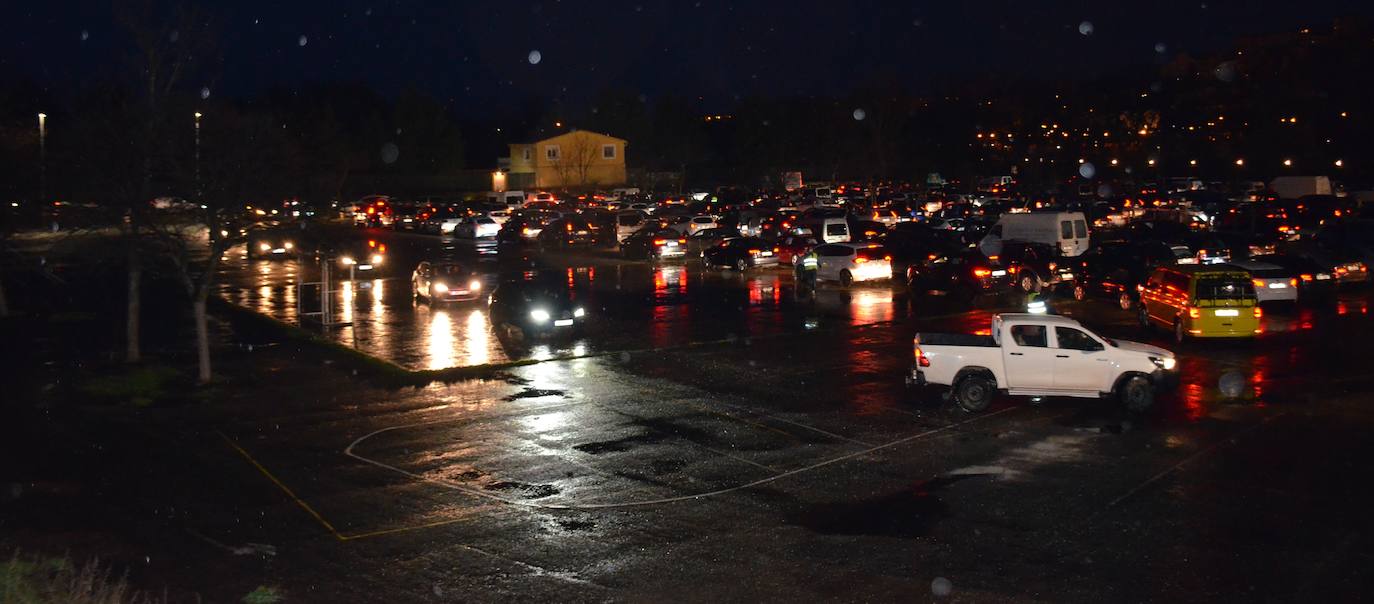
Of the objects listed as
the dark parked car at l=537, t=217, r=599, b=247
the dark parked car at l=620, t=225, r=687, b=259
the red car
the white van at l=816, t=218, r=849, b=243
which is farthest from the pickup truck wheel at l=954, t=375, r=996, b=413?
the dark parked car at l=537, t=217, r=599, b=247

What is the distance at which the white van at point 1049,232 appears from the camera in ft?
124

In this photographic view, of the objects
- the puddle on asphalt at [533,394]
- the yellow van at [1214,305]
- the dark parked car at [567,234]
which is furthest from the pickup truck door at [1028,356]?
the dark parked car at [567,234]

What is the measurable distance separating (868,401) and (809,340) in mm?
6718

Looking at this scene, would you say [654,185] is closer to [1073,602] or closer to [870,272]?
[870,272]

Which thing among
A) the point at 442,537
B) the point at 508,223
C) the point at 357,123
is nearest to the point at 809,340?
the point at 442,537

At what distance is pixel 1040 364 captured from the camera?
17156 millimetres

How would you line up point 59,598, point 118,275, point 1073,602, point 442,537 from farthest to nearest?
point 118,275, point 442,537, point 1073,602, point 59,598

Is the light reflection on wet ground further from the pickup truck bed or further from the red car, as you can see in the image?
the pickup truck bed

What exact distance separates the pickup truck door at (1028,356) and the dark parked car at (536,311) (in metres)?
11.6

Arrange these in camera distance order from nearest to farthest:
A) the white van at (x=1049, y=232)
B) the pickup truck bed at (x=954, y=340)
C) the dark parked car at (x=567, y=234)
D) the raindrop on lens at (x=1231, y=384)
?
the pickup truck bed at (x=954, y=340) < the raindrop on lens at (x=1231, y=384) < the white van at (x=1049, y=232) < the dark parked car at (x=567, y=234)

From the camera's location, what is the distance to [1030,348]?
56.5 ft

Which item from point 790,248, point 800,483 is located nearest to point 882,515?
point 800,483

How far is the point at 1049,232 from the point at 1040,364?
22.2 m

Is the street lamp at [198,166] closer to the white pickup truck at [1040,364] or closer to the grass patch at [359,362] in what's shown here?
the grass patch at [359,362]
